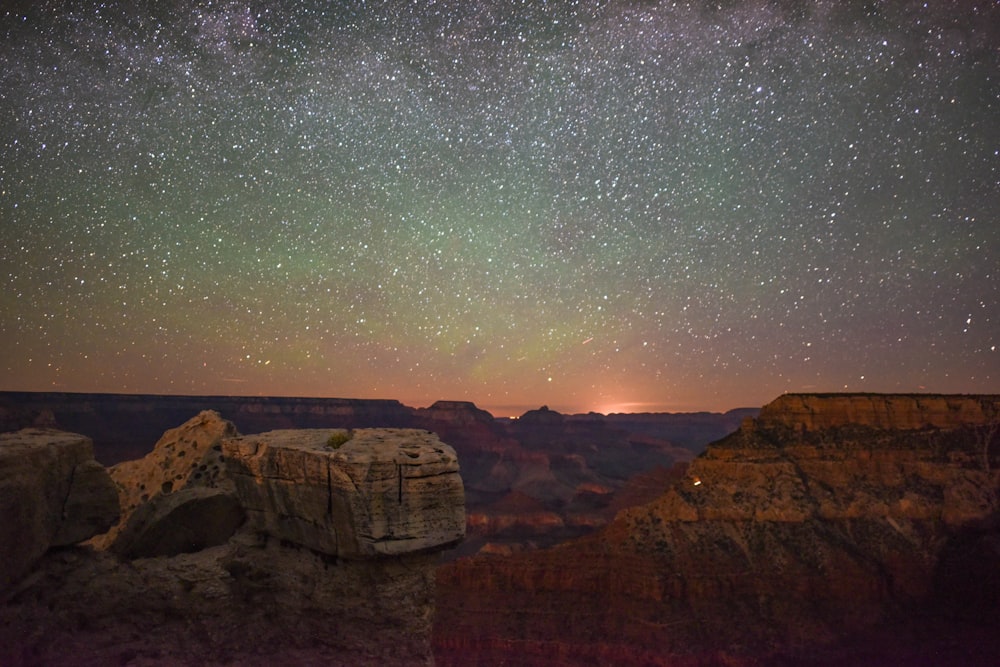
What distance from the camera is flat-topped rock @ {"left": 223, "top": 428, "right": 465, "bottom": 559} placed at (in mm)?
8375

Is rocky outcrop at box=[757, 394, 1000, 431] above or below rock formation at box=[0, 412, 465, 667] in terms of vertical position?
above

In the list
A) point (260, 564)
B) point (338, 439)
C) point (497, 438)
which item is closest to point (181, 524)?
point (260, 564)

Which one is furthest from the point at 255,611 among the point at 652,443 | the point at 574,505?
the point at 652,443

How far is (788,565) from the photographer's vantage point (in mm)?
35500

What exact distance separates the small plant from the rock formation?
0.28ft

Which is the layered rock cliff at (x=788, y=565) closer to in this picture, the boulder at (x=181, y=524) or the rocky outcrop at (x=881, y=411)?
the rocky outcrop at (x=881, y=411)

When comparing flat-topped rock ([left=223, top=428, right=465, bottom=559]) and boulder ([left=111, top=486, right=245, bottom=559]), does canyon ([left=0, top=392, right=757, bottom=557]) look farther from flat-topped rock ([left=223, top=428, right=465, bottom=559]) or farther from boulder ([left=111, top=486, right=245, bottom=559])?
flat-topped rock ([left=223, top=428, right=465, bottom=559])

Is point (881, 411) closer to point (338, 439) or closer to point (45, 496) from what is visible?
point (338, 439)

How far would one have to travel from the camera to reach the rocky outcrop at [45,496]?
657 cm

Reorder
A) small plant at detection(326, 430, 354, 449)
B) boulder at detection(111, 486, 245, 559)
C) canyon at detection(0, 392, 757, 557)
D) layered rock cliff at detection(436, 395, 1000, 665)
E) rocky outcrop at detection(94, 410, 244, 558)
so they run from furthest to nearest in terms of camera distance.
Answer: canyon at detection(0, 392, 757, 557) < layered rock cliff at detection(436, 395, 1000, 665) < small plant at detection(326, 430, 354, 449) < rocky outcrop at detection(94, 410, 244, 558) < boulder at detection(111, 486, 245, 559)

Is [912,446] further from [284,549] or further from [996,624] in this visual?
[284,549]

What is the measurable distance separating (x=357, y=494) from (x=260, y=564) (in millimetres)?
2611

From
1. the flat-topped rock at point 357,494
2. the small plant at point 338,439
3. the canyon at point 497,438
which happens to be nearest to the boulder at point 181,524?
the flat-topped rock at point 357,494

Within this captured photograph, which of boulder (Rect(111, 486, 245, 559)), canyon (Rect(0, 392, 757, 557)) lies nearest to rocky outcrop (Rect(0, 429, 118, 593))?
boulder (Rect(111, 486, 245, 559))
